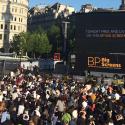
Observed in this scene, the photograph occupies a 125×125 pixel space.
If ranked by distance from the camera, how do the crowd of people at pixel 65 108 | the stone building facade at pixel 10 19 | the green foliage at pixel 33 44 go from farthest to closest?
1. the stone building facade at pixel 10 19
2. the green foliage at pixel 33 44
3. the crowd of people at pixel 65 108

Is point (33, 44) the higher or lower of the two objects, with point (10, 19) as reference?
lower

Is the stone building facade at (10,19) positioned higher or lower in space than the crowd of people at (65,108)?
higher

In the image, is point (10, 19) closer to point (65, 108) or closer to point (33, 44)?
point (33, 44)

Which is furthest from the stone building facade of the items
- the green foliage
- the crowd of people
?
the crowd of people

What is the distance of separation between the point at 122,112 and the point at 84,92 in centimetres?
527

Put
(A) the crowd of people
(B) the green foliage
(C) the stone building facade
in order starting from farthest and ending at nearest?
1. (C) the stone building facade
2. (B) the green foliage
3. (A) the crowd of people

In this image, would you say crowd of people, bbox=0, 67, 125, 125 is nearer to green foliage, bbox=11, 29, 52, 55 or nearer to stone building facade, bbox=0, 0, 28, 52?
green foliage, bbox=11, 29, 52, 55

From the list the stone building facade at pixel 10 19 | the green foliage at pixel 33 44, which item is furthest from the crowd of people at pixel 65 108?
the stone building facade at pixel 10 19

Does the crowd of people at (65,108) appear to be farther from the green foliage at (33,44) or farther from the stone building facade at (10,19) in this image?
the stone building facade at (10,19)

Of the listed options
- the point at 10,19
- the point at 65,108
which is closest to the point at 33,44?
the point at 10,19

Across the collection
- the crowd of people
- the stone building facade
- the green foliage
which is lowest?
the crowd of people

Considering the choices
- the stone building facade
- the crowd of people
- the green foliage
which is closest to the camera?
the crowd of people

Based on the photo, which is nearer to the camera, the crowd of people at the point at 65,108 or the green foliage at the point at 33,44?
the crowd of people at the point at 65,108

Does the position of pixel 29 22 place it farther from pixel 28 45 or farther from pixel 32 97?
pixel 32 97
